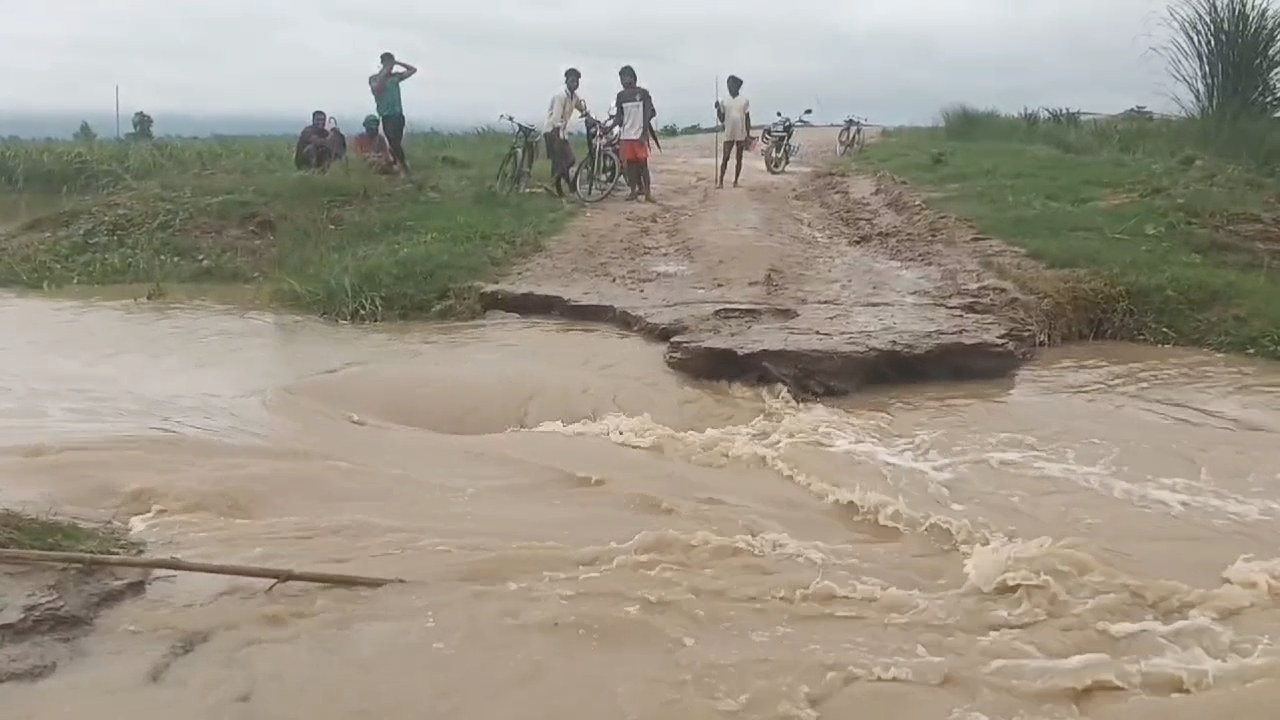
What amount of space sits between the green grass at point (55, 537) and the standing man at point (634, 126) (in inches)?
395

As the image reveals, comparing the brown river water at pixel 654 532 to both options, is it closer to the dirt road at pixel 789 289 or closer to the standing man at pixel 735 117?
the dirt road at pixel 789 289

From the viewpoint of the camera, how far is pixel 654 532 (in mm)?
4422

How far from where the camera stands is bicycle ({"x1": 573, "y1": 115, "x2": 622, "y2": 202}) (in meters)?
13.9

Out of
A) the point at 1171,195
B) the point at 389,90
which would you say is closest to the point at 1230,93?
the point at 1171,195

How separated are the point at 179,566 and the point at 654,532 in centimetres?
165

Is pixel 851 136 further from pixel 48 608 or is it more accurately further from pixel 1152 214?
pixel 48 608

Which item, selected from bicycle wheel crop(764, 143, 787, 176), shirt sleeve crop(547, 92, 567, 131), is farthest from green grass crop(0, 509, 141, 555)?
bicycle wheel crop(764, 143, 787, 176)

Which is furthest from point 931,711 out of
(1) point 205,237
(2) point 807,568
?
(1) point 205,237

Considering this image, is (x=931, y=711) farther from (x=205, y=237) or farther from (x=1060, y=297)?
(x=205, y=237)

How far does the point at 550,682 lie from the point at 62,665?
4.39ft

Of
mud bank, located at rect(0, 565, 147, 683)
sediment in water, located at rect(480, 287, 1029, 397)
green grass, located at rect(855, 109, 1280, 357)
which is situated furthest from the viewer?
green grass, located at rect(855, 109, 1280, 357)

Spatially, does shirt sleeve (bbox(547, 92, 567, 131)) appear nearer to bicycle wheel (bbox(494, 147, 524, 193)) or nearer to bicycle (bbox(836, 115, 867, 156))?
bicycle wheel (bbox(494, 147, 524, 193))

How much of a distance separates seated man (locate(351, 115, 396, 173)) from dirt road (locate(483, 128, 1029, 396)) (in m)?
2.67

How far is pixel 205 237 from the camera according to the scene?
11508 millimetres
